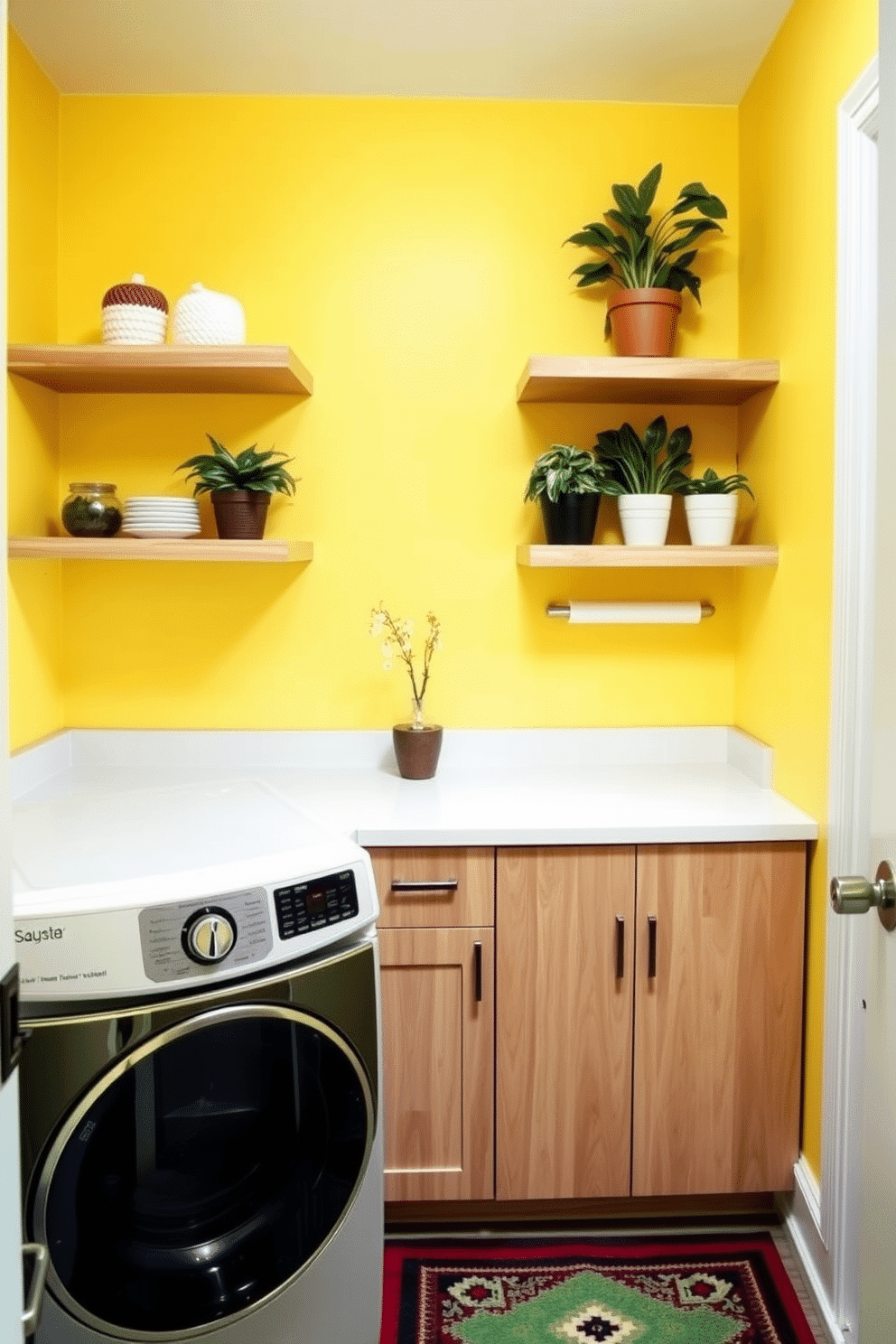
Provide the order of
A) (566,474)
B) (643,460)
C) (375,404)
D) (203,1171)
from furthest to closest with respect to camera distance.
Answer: (375,404) < (643,460) < (566,474) < (203,1171)

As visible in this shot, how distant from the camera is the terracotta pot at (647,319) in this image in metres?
2.28

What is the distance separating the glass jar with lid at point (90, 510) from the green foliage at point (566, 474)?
Answer: 94 cm

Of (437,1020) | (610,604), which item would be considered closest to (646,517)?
(610,604)

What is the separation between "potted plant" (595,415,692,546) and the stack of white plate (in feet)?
3.08

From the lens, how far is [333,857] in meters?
1.59

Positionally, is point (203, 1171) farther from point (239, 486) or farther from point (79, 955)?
point (239, 486)

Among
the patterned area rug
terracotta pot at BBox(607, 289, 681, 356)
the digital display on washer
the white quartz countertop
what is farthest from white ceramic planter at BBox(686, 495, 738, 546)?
the patterned area rug

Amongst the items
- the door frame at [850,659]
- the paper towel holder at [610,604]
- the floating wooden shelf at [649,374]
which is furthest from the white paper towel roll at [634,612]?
the door frame at [850,659]

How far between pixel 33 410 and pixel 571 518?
4.05 feet

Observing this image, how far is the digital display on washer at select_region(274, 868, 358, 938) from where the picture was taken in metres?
1.51

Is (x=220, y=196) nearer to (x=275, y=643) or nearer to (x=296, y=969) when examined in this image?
(x=275, y=643)

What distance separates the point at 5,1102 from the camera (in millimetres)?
834

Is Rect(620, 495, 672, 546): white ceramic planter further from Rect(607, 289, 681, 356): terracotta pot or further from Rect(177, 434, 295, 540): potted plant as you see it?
Rect(177, 434, 295, 540): potted plant

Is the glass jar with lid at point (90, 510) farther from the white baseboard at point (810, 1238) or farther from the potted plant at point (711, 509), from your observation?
the white baseboard at point (810, 1238)
